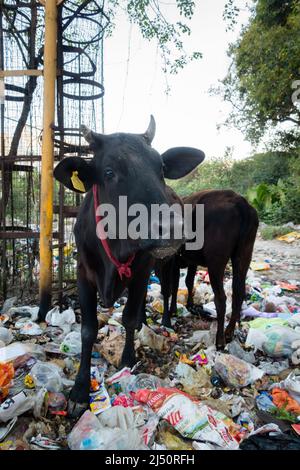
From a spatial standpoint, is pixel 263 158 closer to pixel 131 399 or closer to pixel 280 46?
pixel 280 46

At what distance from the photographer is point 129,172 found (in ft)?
6.72

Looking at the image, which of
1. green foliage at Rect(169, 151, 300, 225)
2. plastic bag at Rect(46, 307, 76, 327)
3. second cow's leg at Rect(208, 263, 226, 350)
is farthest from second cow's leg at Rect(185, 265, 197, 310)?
green foliage at Rect(169, 151, 300, 225)

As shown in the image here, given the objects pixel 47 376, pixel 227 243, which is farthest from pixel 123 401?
pixel 227 243

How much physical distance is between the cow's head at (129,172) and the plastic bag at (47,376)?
119 centimetres

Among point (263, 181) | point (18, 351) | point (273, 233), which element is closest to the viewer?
point (18, 351)

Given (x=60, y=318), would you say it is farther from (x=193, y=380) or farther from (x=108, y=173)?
(x=108, y=173)

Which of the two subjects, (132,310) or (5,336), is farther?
(5,336)

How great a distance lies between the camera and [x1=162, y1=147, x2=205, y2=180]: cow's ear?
2629mm

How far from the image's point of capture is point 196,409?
2.18m

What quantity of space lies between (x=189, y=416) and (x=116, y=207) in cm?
136

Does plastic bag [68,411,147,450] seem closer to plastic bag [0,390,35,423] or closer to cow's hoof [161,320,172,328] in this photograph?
plastic bag [0,390,35,423]

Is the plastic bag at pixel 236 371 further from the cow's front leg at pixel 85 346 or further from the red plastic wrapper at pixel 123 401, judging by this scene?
the cow's front leg at pixel 85 346

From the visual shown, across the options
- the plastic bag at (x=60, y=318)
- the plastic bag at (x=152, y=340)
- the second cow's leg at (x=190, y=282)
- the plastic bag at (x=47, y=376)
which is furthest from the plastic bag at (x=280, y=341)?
the plastic bag at (x=60, y=318)

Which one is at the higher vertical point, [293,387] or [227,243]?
[227,243]
